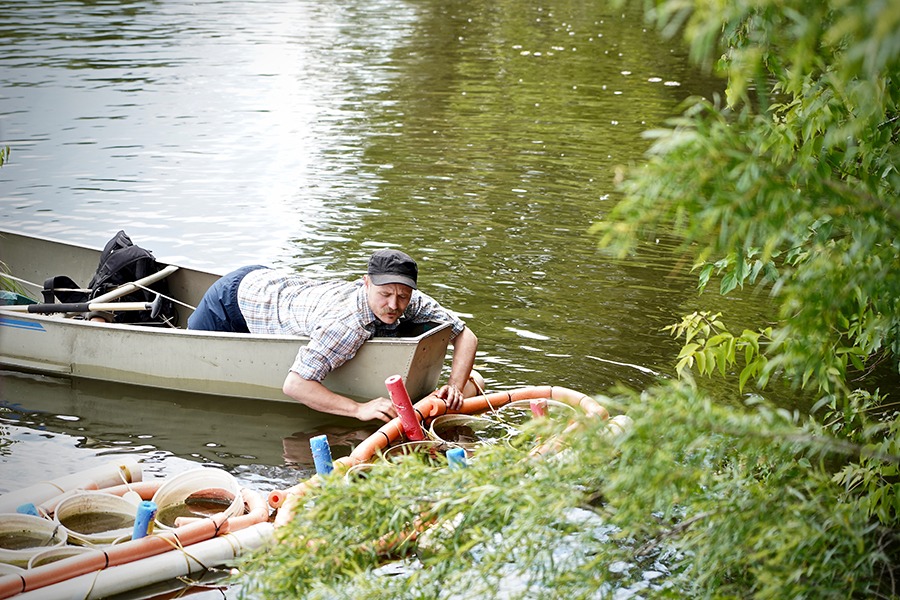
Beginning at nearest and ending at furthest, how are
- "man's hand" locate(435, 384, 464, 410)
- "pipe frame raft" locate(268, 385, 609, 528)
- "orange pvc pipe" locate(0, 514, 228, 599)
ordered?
"orange pvc pipe" locate(0, 514, 228, 599) < "pipe frame raft" locate(268, 385, 609, 528) < "man's hand" locate(435, 384, 464, 410)

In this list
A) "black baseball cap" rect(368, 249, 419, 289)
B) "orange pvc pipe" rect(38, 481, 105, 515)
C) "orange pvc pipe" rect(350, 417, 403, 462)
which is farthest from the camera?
"black baseball cap" rect(368, 249, 419, 289)

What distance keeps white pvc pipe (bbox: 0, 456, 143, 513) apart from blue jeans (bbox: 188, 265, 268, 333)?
1234 millimetres

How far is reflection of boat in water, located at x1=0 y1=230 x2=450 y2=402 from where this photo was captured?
588 cm

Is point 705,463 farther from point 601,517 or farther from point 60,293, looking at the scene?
point 60,293

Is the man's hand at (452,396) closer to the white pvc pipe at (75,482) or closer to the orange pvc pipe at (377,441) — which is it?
the orange pvc pipe at (377,441)

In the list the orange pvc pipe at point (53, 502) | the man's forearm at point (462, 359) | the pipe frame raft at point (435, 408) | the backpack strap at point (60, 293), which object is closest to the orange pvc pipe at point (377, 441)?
the pipe frame raft at point (435, 408)

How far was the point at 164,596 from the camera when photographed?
4277 millimetres

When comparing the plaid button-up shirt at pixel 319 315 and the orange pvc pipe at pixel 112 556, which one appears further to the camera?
the plaid button-up shirt at pixel 319 315

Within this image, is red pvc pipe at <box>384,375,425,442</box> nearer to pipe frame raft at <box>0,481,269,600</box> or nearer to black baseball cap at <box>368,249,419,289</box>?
black baseball cap at <box>368,249,419,289</box>

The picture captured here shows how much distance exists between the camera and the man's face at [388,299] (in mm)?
5551

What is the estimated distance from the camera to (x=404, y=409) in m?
5.29

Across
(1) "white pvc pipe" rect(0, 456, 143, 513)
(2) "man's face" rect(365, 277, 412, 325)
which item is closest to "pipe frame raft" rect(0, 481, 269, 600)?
(1) "white pvc pipe" rect(0, 456, 143, 513)

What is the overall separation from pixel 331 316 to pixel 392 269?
609 mm

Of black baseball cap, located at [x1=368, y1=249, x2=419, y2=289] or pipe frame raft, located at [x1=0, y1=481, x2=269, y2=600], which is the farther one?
black baseball cap, located at [x1=368, y1=249, x2=419, y2=289]
